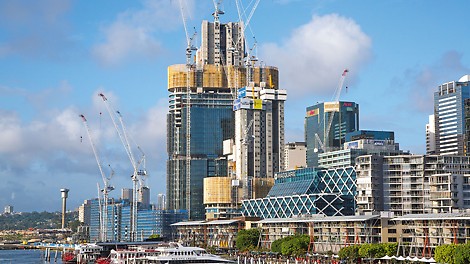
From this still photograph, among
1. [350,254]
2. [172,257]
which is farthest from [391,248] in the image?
[172,257]

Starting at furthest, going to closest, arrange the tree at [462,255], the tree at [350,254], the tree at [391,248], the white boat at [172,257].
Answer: the tree at [350,254]
the tree at [391,248]
the white boat at [172,257]
the tree at [462,255]

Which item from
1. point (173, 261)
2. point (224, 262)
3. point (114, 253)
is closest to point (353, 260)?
point (224, 262)

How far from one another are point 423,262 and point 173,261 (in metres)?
51.4

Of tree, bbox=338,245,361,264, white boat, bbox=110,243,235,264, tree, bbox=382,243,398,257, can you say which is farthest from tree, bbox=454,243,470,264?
white boat, bbox=110,243,235,264

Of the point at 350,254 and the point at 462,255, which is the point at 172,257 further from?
the point at 462,255

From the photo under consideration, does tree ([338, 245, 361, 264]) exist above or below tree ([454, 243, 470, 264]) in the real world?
below

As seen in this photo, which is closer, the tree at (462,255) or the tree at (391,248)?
the tree at (462,255)

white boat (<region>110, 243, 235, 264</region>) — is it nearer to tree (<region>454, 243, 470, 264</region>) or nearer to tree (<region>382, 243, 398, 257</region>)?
tree (<region>382, 243, 398, 257</region>)

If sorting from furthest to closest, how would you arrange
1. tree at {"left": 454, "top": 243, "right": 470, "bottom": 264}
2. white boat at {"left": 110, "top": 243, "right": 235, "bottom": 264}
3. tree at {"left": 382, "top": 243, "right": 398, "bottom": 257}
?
1. tree at {"left": 382, "top": 243, "right": 398, "bottom": 257}
2. white boat at {"left": 110, "top": 243, "right": 235, "bottom": 264}
3. tree at {"left": 454, "top": 243, "right": 470, "bottom": 264}

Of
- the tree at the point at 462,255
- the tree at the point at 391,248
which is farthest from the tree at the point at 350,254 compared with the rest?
the tree at the point at 462,255

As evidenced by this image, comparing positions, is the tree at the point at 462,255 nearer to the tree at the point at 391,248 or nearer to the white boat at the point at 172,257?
the tree at the point at 391,248

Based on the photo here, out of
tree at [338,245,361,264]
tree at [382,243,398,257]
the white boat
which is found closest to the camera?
the white boat

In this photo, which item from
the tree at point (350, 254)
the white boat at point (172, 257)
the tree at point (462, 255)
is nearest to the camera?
the tree at point (462, 255)

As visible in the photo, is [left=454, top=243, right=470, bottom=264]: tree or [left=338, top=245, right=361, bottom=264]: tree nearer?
[left=454, top=243, right=470, bottom=264]: tree
